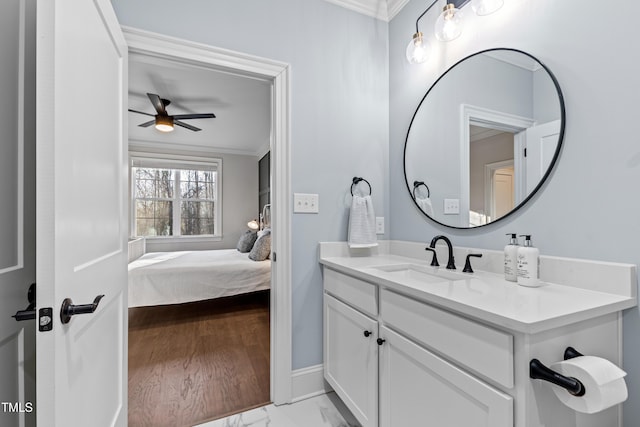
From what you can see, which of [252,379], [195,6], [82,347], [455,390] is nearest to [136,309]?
[252,379]

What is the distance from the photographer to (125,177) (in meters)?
1.37

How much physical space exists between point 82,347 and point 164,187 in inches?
186

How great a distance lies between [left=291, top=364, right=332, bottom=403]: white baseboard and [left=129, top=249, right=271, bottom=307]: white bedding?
1597mm

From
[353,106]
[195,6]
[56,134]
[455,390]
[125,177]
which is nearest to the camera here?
[56,134]

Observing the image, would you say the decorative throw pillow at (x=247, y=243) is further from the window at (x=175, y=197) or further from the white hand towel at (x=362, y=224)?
the white hand towel at (x=362, y=224)

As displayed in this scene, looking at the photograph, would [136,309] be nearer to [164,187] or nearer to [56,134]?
[164,187]

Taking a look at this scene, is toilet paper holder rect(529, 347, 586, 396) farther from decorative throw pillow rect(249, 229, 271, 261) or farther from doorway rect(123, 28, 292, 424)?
decorative throw pillow rect(249, 229, 271, 261)

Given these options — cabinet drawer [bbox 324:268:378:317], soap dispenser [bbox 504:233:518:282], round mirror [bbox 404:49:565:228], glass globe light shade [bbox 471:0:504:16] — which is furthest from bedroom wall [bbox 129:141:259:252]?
soap dispenser [bbox 504:233:518:282]

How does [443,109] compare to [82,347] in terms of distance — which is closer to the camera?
[82,347]

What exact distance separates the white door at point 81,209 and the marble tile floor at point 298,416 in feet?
1.82

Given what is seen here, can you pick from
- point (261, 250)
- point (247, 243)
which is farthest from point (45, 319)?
point (247, 243)

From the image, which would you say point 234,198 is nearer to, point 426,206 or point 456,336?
point 426,206

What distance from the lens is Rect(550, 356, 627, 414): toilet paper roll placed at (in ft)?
2.06

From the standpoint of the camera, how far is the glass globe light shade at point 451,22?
4.44ft
